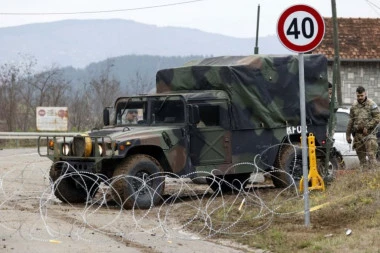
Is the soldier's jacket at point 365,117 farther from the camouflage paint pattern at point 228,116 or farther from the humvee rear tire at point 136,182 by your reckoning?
the humvee rear tire at point 136,182

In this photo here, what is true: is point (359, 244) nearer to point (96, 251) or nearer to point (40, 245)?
point (96, 251)

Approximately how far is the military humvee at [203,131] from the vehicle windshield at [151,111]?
17 millimetres

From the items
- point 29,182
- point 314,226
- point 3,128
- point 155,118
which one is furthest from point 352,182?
point 3,128


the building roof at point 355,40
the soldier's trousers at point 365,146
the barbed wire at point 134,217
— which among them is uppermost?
the building roof at point 355,40

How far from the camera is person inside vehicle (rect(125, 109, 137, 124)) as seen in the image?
15883 mm

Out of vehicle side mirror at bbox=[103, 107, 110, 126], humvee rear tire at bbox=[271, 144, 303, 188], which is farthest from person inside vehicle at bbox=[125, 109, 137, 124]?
humvee rear tire at bbox=[271, 144, 303, 188]

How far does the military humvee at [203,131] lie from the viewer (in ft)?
47.2

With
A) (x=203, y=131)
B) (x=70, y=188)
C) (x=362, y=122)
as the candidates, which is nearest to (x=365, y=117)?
(x=362, y=122)

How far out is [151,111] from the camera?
51.2ft

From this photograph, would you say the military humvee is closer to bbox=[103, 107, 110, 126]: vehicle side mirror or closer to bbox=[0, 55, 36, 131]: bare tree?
bbox=[103, 107, 110, 126]: vehicle side mirror

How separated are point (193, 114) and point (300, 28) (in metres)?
4.20

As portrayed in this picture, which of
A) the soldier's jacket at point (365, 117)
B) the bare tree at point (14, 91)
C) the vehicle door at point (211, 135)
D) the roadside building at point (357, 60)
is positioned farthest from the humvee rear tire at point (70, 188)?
the bare tree at point (14, 91)

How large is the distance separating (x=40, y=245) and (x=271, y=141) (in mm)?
6879

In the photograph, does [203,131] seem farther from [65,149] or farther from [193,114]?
[65,149]
